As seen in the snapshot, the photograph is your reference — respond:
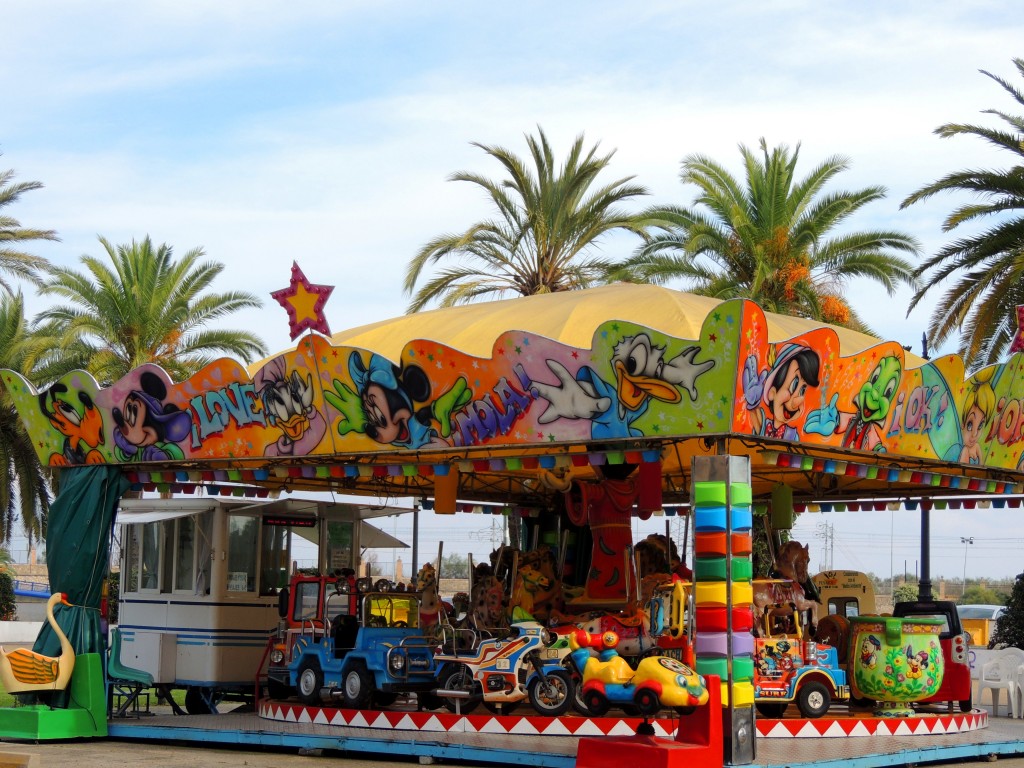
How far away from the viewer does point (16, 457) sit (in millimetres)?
34031

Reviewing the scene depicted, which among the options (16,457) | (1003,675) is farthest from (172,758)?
(16,457)

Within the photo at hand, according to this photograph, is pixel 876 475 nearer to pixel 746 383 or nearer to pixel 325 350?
pixel 746 383

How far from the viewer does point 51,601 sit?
17141 millimetres

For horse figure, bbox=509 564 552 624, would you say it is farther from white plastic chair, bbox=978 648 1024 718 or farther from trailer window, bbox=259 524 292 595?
white plastic chair, bbox=978 648 1024 718

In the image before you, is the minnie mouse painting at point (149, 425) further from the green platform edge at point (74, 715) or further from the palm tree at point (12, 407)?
the palm tree at point (12, 407)

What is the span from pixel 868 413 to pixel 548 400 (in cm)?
347

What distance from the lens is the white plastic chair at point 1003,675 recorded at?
20766 millimetres

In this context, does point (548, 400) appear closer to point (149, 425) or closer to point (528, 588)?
point (528, 588)

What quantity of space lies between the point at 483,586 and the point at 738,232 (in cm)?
1156

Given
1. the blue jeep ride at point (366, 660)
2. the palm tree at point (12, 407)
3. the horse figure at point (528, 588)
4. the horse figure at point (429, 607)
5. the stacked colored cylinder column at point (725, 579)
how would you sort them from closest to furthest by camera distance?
the stacked colored cylinder column at point (725, 579) → the blue jeep ride at point (366, 660) → the horse figure at point (528, 588) → the horse figure at point (429, 607) → the palm tree at point (12, 407)

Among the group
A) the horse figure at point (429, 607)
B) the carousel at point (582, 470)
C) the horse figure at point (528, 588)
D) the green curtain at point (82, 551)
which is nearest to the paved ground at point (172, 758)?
the carousel at point (582, 470)

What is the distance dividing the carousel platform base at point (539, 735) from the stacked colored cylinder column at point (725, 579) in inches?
33.2

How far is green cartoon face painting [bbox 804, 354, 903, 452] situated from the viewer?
14094 millimetres

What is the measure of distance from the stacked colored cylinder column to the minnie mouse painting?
23.0 ft
